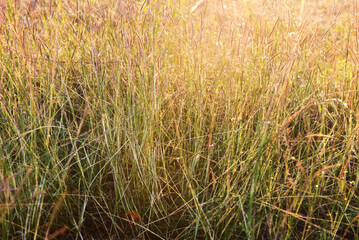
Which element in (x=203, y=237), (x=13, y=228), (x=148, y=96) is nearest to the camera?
(x=13, y=228)

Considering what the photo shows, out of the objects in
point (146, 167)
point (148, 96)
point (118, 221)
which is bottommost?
point (118, 221)

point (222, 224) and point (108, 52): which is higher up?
point (108, 52)

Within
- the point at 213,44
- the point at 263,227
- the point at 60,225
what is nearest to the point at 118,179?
the point at 60,225

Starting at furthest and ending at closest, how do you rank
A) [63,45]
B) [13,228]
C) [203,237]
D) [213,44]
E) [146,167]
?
[213,44] < [63,45] < [146,167] < [203,237] < [13,228]

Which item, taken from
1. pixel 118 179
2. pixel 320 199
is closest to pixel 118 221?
pixel 118 179

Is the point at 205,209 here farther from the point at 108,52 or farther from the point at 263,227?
the point at 108,52

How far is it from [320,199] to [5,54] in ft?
4.52

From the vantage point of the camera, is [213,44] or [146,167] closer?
[146,167]

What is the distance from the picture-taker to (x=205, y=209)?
112 centimetres

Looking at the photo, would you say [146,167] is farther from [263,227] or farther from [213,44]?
[213,44]

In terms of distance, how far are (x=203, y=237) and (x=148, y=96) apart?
1.92 feet

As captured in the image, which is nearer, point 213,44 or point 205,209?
point 205,209

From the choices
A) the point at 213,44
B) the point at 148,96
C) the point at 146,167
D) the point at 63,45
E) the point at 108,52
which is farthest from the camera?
the point at 213,44

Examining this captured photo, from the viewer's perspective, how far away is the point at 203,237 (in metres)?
1.11
